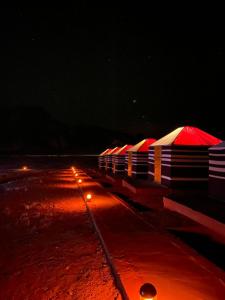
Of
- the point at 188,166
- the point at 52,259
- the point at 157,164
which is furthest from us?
the point at 157,164

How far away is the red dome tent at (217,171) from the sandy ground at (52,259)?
17.1 feet

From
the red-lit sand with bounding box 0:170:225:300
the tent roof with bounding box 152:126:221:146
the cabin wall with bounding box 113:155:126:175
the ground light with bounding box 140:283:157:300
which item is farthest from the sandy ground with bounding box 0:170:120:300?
the cabin wall with bounding box 113:155:126:175

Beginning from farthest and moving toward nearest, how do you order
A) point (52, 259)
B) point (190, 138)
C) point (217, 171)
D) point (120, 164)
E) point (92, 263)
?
point (120, 164) < point (190, 138) < point (217, 171) < point (52, 259) < point (92, 263)

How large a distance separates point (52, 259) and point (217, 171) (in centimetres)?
808

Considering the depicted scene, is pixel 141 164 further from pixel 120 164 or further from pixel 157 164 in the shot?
pixel 120 164

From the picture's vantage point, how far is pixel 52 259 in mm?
7875

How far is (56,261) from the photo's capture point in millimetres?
7711

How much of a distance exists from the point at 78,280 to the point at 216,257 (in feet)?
12.2

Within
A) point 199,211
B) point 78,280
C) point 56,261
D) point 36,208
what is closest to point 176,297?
point 78,280

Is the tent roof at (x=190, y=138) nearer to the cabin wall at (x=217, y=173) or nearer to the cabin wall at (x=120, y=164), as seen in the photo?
the cabin wall at (x=217, y=173)

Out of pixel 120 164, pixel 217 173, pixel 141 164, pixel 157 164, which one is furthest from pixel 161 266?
pixel 120 164

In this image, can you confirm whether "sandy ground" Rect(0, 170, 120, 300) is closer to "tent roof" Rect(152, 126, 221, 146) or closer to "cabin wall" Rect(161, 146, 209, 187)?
"cabin wall" Rect(161, 146, 209, 187)

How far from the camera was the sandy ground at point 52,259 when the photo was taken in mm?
5902

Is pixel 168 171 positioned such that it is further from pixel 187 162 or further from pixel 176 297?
pixel 176 297
